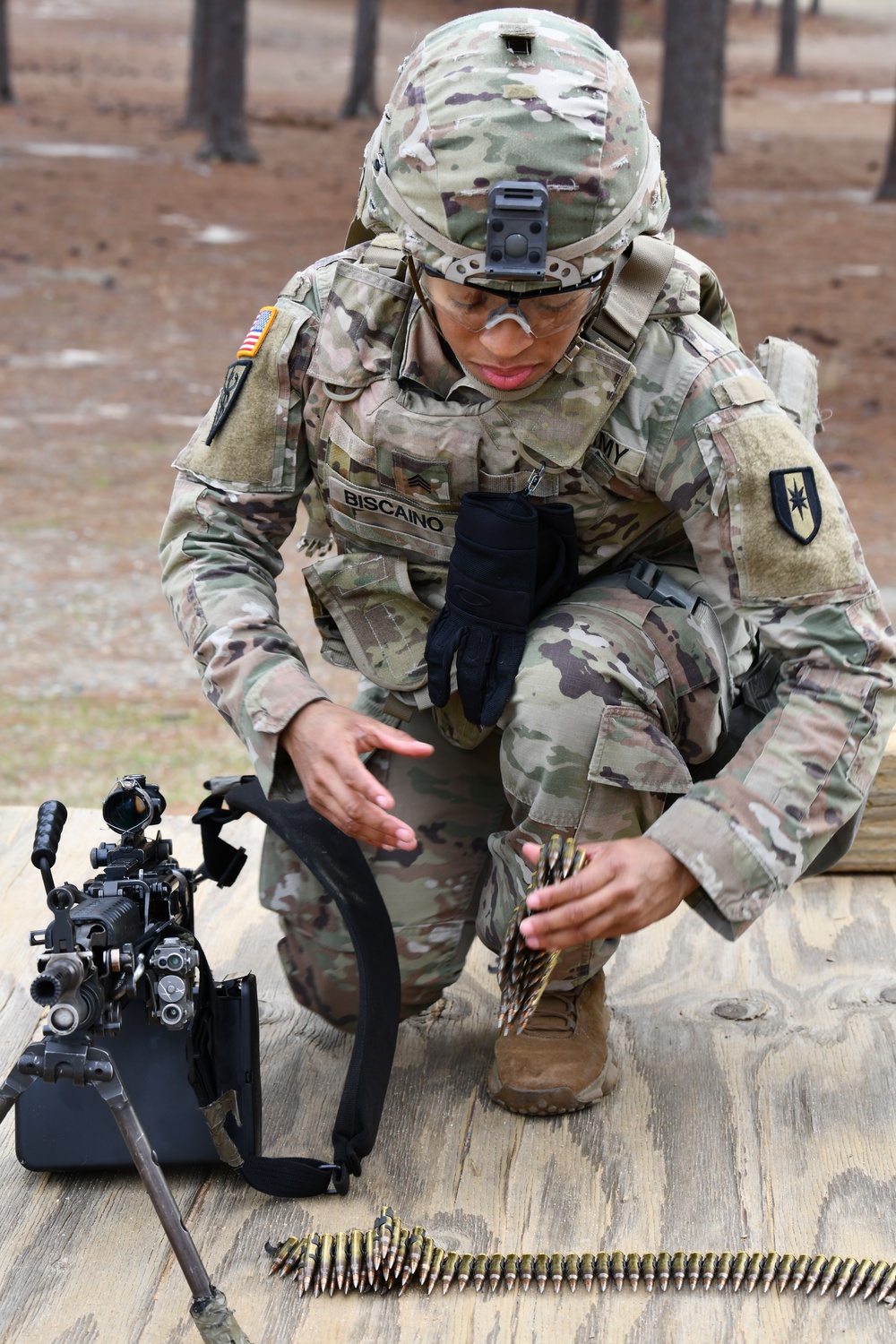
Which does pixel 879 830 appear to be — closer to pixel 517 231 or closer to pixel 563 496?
pixel 563 496

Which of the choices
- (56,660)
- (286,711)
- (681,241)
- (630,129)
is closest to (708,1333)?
(286,711)

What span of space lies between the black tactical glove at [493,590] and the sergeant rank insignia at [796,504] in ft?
1.08

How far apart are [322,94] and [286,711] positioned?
88.5ft

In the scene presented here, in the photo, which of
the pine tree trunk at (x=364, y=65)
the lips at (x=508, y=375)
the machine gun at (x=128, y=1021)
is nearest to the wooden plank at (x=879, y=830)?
the lips at (x=508, y=375)

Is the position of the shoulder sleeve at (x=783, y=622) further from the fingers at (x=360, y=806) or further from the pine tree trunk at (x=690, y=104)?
the pine tree trunk at (x=690, y=104)

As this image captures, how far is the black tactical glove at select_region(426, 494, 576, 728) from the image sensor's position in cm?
231

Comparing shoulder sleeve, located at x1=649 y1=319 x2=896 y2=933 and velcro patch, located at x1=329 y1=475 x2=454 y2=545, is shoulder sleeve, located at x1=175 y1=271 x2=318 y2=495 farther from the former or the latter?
shoulder sleeve, located at x1=649 y1=319 x2=896 y2=933

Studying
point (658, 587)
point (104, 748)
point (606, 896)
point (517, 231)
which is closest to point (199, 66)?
point (104, 748)

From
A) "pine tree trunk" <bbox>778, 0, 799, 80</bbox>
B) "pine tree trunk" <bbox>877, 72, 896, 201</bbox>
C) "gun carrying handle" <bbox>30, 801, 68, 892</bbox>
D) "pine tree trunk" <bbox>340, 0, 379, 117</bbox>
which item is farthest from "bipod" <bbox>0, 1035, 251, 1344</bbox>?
"pine tree trunk" <bbox>778, 0, 799, 80</bbox>

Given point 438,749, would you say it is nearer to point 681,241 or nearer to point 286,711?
point 286,711

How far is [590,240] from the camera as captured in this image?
2.07 metres

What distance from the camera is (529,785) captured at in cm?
232

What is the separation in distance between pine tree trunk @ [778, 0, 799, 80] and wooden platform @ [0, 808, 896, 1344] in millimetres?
31526

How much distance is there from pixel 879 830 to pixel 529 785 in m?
1.09
